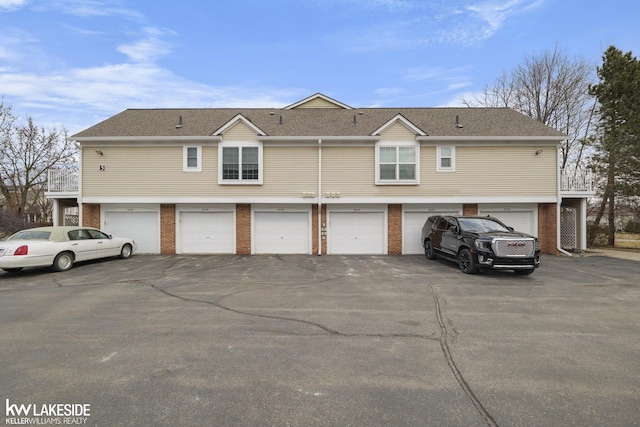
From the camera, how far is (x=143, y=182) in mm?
14500

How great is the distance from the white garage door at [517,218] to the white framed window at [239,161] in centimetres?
1083

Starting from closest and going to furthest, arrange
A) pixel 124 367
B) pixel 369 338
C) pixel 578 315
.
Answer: pixel 124 367, pixel 369 338, pixel 578 315

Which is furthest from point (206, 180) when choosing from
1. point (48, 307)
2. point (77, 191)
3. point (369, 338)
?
point (369, 338)

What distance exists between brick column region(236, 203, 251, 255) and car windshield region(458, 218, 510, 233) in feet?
29.3

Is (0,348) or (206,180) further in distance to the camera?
(206,180)

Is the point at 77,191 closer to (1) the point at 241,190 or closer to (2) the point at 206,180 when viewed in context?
(2) the point at 206,180

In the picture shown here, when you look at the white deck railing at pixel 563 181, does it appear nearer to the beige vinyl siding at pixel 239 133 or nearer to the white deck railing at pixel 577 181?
the white deck railing at pixel 577 181

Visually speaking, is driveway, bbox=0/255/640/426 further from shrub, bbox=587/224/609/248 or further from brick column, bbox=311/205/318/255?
shrub, bbox=587/224/609/248

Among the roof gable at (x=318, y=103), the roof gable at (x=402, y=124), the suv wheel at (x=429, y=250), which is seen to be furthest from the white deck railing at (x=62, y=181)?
the suv wheel at (x=429, y=250)

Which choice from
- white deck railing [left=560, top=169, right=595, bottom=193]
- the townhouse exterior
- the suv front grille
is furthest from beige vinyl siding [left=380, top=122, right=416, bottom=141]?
white deck railing [left=560, top=169, right=595, bottom=193]

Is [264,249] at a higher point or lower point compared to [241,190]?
lower

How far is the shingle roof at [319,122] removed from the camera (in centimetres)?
1477

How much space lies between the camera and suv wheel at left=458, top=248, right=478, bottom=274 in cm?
949

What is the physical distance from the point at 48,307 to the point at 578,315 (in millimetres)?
10158
